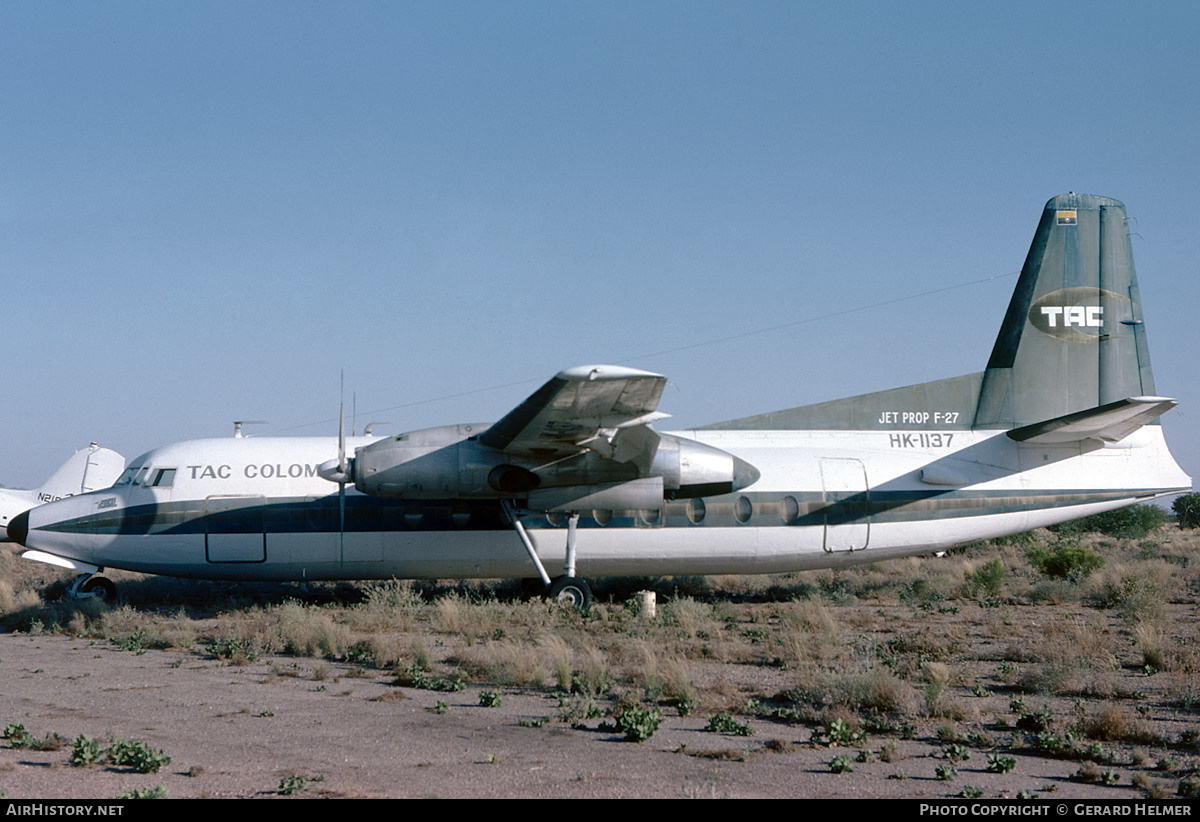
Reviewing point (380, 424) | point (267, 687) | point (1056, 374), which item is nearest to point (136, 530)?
point (380, 424)

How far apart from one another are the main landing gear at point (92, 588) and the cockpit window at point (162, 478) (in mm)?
2338

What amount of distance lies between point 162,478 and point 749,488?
1022cm

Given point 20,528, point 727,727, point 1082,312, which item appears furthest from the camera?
point 1082,312

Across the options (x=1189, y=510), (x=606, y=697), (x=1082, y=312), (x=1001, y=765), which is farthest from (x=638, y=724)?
(x=1189, y=510)

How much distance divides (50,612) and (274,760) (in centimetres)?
1068

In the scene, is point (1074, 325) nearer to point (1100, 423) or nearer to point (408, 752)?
point (1100, 423)

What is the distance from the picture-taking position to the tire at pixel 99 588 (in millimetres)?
16453

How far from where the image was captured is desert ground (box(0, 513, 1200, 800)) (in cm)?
616

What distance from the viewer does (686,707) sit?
8414 mm

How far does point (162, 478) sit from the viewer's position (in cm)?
1581

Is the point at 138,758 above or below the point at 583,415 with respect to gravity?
below

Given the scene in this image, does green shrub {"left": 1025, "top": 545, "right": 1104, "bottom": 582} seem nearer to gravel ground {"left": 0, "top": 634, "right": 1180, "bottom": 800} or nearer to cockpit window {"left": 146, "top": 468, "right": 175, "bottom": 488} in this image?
gravel ground {"left": 0, "top": 634, "right": 1180, "bottom": 800}

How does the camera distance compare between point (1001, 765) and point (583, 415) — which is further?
point (583, 415)

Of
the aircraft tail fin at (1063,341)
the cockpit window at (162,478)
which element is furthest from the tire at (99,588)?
the aircraft tail fin at (1063,341)
